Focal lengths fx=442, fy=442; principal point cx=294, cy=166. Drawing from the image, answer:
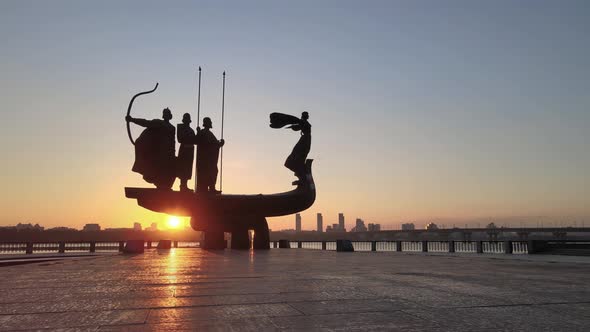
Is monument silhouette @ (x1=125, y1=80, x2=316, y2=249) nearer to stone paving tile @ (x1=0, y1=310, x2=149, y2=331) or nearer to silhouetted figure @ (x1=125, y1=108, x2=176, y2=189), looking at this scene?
silhouetted figure @ (x1=125, y1=108, x2=176, y2=189)

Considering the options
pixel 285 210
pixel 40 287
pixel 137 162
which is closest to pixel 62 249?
pixel 137 162

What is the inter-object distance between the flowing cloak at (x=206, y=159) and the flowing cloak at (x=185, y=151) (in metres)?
0.55

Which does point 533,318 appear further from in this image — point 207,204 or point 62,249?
point 62,249

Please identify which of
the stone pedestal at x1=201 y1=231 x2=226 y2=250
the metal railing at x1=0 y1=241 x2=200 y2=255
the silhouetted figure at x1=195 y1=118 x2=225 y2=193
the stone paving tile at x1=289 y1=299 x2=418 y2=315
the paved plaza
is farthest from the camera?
the metal railing at x1=0 y1=241 x2=200 y2=255

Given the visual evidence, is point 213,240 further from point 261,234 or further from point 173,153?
point 173,153

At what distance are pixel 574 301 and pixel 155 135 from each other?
76.3 feet

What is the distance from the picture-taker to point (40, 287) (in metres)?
8.75

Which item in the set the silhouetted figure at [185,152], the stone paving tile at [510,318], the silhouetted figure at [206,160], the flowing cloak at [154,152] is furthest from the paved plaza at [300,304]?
the silhouetted figure at [206,160]

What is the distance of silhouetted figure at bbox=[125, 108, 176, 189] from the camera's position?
25781mm

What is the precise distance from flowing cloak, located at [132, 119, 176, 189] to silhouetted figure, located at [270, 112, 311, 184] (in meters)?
7.02

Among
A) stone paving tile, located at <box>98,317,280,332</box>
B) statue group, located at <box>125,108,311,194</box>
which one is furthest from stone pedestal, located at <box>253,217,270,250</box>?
stone paving tile, located at <box>98,317,280,332</box>

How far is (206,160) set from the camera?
28.6 meters

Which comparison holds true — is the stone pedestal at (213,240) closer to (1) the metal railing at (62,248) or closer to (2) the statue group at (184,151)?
(2) the statue group at (184,151)

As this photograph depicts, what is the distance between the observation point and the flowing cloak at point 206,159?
28.5m
